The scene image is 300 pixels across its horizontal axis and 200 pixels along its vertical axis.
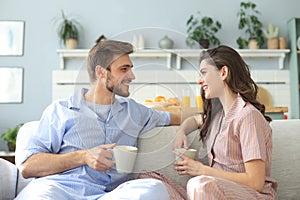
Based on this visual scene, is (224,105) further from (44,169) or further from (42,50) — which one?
(42,50)

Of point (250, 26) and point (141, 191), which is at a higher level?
point (250, 26)

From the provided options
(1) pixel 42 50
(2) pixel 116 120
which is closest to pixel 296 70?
(1) pixel 42 50

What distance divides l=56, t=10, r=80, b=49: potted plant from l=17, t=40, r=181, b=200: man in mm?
3185

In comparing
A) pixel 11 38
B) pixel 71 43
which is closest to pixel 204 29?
pixel 71 43

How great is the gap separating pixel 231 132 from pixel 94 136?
53 cm

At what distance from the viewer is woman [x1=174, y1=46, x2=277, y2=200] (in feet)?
5.05

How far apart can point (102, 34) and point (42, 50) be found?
2.39 ft

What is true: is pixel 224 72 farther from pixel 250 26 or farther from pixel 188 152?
pixel 250 26

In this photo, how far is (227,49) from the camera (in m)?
1.74

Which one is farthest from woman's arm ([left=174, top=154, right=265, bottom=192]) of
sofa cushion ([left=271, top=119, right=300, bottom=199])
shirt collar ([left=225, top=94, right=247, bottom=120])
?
sofa cushion ([left=271, top=119, right=300, bottom=199])

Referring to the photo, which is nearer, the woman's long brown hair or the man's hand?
the man's hand

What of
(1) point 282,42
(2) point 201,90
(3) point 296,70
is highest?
(1) point 282,42

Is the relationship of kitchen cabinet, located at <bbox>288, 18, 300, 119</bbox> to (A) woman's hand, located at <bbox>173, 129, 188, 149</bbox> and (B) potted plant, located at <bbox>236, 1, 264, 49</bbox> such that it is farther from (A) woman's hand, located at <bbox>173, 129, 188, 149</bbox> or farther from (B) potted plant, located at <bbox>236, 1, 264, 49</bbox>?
(A) woman's hand, located at <bbox>173, 129, 188, 149</bbox>

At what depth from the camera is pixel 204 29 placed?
498 centimetres
